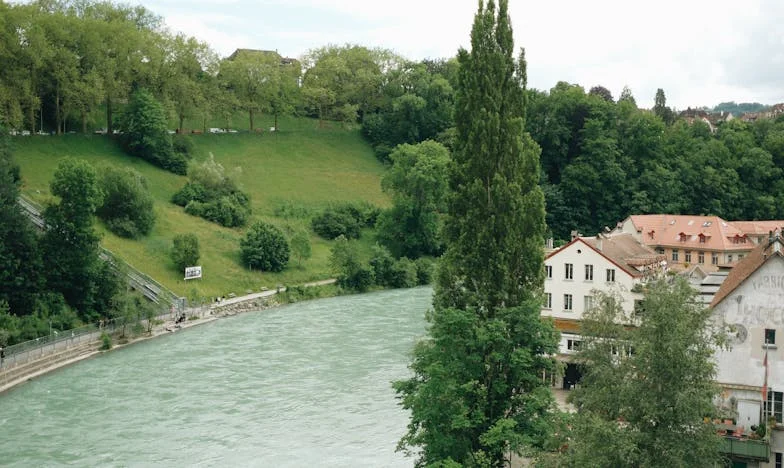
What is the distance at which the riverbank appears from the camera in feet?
122

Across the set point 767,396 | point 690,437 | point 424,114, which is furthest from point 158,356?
point 424,114

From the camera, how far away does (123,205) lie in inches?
2285

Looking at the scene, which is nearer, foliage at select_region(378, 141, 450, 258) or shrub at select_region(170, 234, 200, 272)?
shrub at select_region(170, 234, 200, 272)

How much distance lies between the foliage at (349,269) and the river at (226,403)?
14.1m

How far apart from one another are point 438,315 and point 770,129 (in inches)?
3552

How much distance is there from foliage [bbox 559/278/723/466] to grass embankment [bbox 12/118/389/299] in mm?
40917

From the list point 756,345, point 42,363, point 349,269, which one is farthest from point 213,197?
point 756,345

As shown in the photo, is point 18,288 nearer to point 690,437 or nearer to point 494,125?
point 494,125

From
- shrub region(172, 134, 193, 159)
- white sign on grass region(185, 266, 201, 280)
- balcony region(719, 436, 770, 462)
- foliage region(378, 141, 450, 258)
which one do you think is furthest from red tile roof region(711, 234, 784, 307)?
shrub region(172, 134, 193, 159)

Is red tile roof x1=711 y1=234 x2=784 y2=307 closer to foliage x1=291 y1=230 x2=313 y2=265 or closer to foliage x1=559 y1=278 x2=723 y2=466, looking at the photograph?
foliage x1=559 y1=278 x2=723 y2=466

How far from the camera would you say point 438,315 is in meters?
20.5

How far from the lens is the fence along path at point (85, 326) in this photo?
38438 millimetres

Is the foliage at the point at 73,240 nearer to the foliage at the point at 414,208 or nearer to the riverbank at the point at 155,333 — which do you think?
the riverbank at the point at 155,333

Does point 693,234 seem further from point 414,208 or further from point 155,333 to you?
point 155,333
